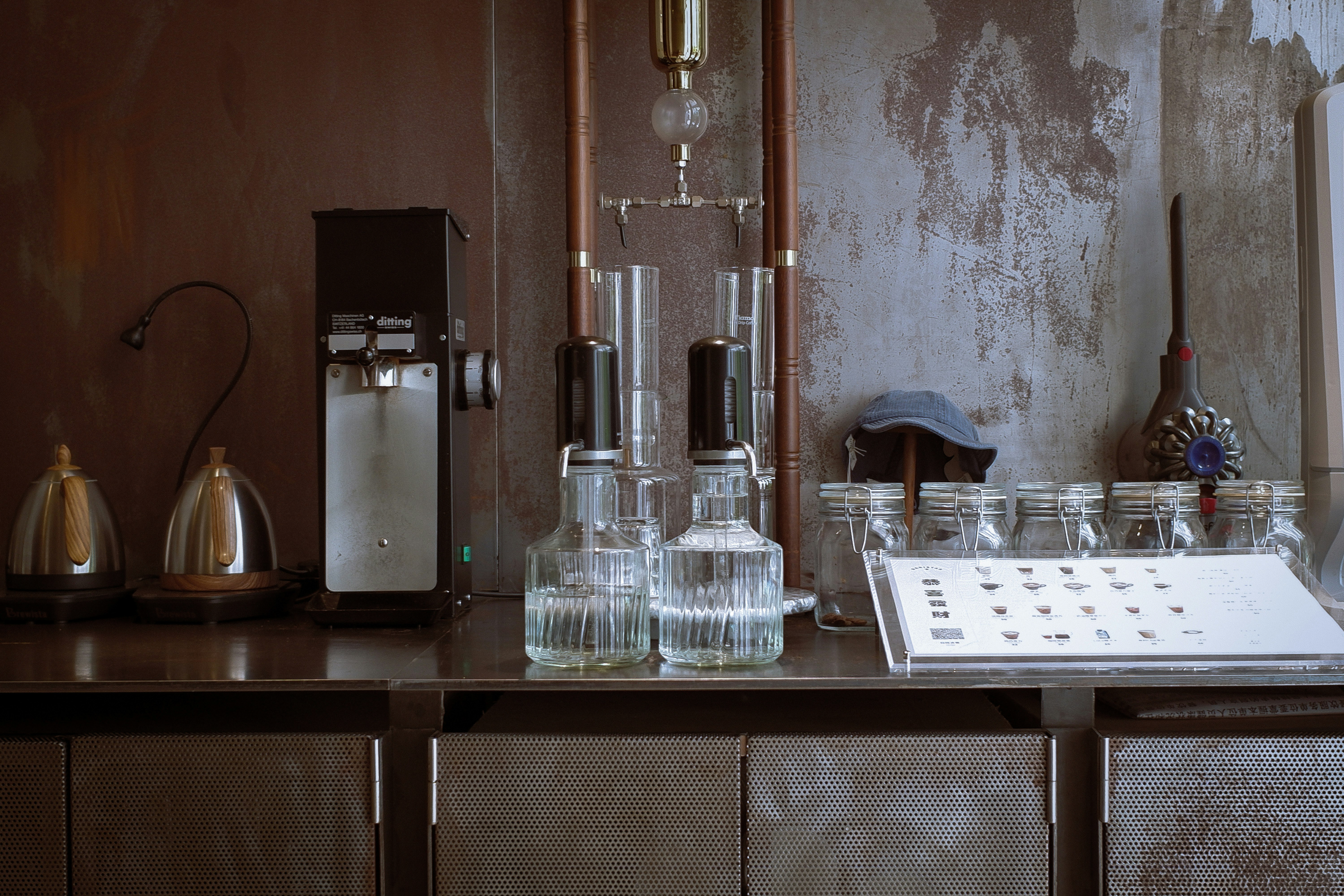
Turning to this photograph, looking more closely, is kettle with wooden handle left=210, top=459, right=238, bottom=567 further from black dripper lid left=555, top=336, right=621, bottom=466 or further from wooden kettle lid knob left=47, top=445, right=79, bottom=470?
black dripper lid left=555, top=336, right=621, bottom=466

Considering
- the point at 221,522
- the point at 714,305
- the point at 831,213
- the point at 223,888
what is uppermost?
the point at 831,213

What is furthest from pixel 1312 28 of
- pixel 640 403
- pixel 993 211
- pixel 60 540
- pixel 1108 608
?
pixel 60 540

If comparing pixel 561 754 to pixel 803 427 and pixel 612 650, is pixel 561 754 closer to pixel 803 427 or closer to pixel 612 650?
pixel 612 650

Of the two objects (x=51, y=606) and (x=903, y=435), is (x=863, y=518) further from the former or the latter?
(x=51, y=606)

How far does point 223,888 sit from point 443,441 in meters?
0.59

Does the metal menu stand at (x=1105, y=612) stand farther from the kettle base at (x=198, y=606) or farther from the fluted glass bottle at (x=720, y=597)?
the kettle base at (x=198, y=606)

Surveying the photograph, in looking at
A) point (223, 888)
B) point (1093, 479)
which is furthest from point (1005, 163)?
point (223, 888)

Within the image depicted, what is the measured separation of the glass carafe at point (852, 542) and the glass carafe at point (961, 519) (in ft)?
0.12

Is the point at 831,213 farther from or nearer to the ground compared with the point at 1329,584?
farther from the ground

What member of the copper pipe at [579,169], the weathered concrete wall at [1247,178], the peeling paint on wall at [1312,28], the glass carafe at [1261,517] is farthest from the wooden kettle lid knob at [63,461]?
the peeling paint on wall at [1312,28]

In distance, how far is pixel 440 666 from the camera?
109cm

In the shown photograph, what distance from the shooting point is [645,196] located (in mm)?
1703

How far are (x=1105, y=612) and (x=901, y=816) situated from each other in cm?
33

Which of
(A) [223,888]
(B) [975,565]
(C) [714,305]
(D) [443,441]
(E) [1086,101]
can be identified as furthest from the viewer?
(E) [1086,101]
